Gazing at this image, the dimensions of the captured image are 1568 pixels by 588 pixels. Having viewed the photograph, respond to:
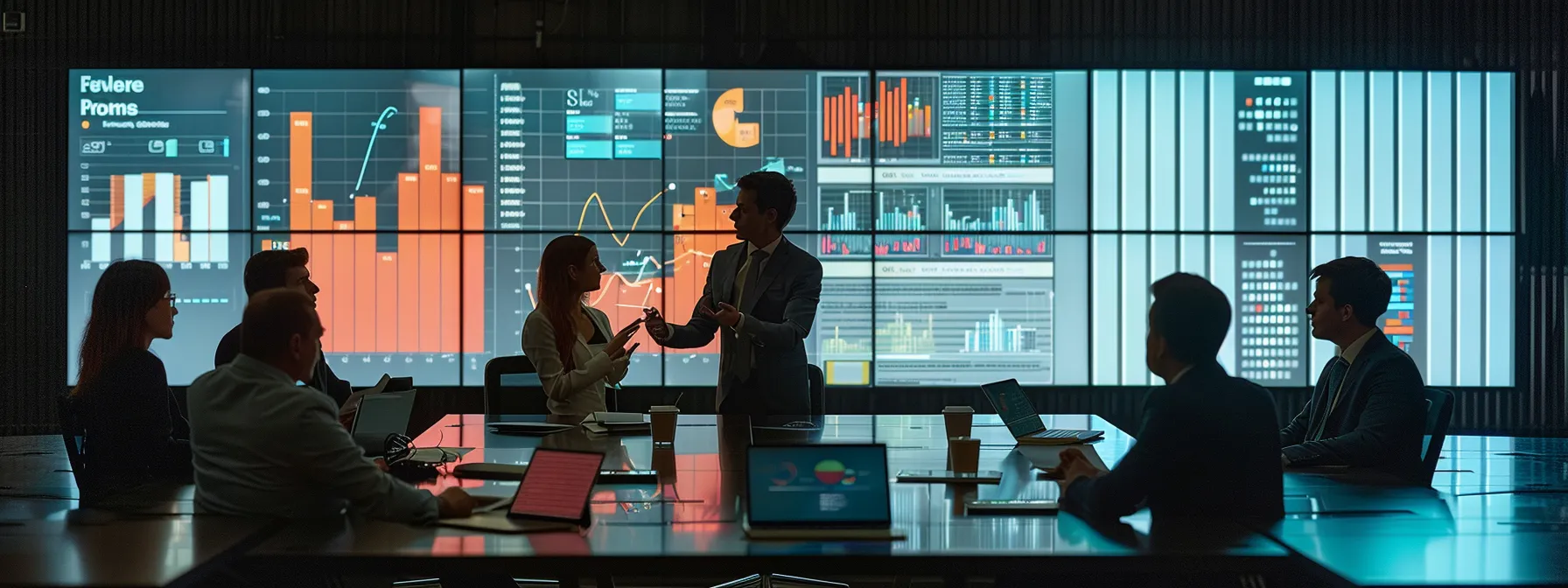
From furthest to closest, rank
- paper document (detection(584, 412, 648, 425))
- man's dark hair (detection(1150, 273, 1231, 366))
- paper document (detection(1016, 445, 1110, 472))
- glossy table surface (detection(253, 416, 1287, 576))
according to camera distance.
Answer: paper document (detection(584, 412, 648, 425))
paper document (detection(1016, 445, 1110, 472))
man's dark hair (detection(1150, 273, 1231, 366))
glossy table surface (detection(253, 416, 1287, 576))

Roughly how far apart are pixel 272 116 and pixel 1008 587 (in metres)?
5.45

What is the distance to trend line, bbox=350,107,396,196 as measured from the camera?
21.0 ft

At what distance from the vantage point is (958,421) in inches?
117

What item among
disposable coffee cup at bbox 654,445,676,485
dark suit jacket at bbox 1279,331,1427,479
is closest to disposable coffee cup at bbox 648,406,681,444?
disposable coffee cup at bbox 654,445,676,485

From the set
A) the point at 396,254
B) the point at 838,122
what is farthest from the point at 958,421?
the point at 396,254

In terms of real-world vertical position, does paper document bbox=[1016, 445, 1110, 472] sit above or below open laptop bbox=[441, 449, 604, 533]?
below

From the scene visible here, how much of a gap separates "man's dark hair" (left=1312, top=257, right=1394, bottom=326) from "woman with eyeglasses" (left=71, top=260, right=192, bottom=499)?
2802 millimetres

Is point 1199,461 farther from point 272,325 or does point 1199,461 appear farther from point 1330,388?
point 272,325

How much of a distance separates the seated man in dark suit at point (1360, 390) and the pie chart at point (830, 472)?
3.77ft

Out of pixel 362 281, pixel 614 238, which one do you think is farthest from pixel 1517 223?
pixel 362 281

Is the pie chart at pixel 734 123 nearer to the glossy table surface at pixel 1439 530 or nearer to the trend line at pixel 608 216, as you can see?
the trend line at pixel 608 216

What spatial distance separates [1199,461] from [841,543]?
65 cm

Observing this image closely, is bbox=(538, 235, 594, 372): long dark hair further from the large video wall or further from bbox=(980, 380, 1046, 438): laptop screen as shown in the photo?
the large video wall

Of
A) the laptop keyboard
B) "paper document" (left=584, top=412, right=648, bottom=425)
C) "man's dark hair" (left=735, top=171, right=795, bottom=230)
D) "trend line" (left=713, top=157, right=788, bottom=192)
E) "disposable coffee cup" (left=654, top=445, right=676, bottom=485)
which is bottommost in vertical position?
"disposable coffee cup" (left=654, top=445, right=676, bottom=485)
